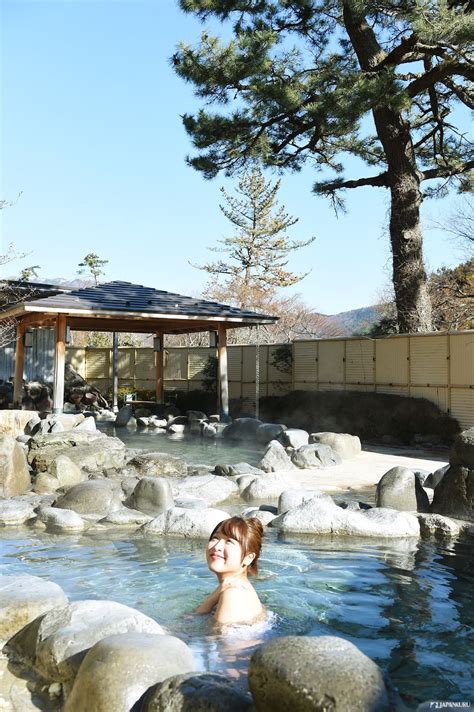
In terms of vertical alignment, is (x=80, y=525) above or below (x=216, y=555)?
below

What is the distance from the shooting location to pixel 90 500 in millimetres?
7863

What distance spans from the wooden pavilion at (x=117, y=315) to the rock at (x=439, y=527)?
9214mm

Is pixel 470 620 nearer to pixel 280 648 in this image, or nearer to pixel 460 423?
pixel 280 648

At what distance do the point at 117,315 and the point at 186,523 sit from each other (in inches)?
351

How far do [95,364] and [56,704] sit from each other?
22870 millimetres

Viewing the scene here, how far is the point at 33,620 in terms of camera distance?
3932 mm

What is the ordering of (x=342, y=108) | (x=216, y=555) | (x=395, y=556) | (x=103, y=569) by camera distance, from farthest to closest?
(x=342, y=108), (x=395, y=556), (x=103, y=569), (x=216, y=555)

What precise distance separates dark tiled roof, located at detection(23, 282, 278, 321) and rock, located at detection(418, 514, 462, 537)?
31.0 feet

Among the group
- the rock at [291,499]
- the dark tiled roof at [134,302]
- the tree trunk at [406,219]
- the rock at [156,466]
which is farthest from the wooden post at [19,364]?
the rock at [291,499]

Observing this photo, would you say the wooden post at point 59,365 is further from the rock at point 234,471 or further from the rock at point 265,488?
the rock at point 265,488

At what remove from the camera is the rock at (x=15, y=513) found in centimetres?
733

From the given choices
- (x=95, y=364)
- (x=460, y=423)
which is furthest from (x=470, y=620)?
(x=95, y=364)

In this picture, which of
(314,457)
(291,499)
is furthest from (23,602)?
(314,457)

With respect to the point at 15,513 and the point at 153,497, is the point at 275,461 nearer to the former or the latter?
the point at 153,497
